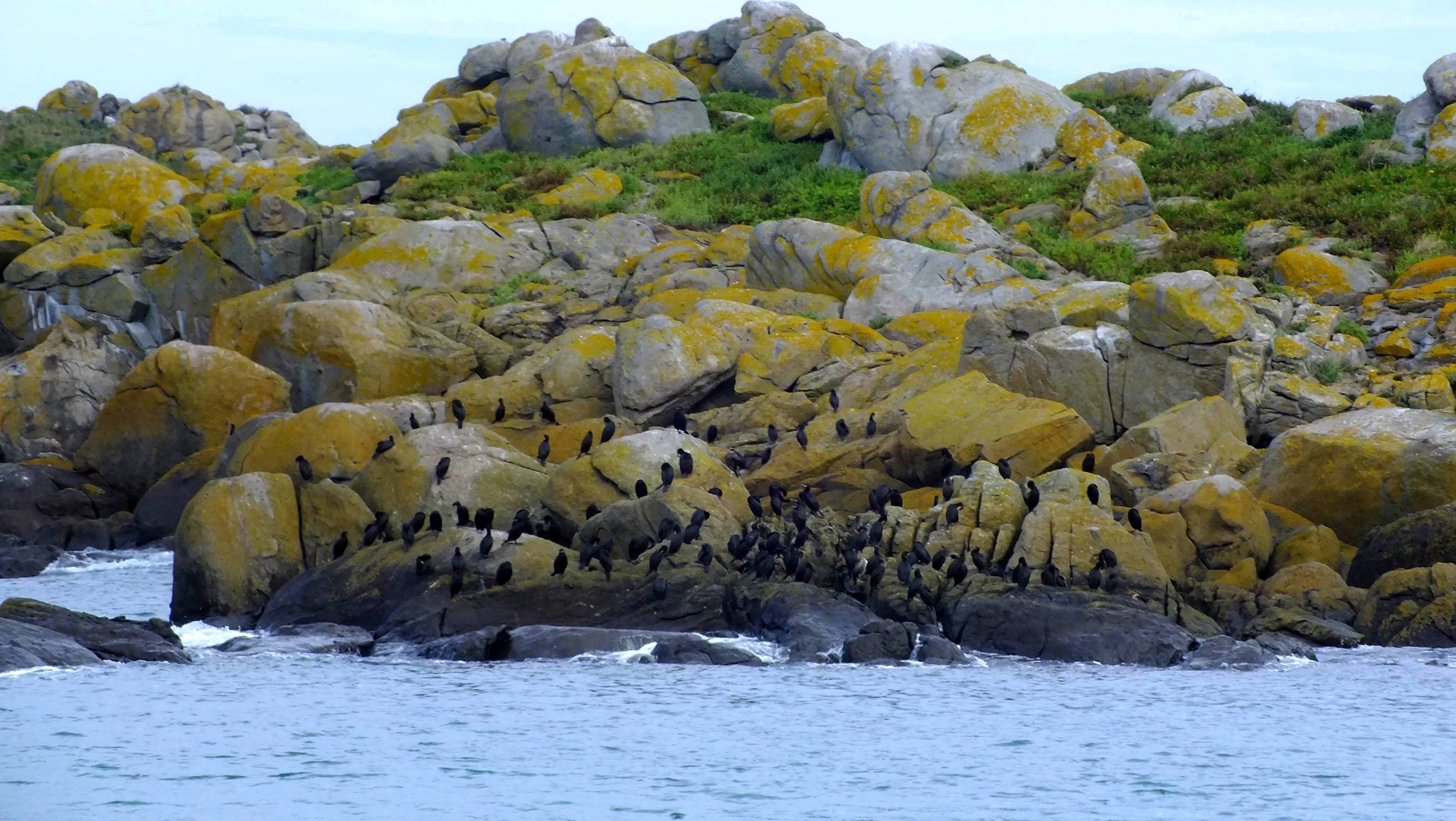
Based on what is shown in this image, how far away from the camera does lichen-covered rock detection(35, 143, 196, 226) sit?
1775 inches

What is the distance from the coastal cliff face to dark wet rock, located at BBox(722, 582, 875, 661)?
7 cm

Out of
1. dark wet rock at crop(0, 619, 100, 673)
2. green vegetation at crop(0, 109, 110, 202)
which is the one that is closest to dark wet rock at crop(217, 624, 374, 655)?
dark wet rock at crop(0, 619, 100, 673)

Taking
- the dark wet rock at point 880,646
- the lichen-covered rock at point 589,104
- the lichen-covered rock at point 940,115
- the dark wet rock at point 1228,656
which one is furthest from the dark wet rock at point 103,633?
the lichen-covered rock at point 589,104

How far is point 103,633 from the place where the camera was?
18.8m

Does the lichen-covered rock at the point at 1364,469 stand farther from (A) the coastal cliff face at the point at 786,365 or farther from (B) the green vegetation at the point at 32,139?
(B) the green vegetation at the point at 32,139

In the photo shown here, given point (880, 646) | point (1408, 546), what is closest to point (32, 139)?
point (880, 646)

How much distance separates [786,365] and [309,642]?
1162 cm

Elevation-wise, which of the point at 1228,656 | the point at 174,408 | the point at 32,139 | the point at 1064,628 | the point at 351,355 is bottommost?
the point at 1228,656

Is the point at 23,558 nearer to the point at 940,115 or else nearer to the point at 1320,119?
the point at 940,115

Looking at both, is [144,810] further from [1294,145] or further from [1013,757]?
[1294,145]

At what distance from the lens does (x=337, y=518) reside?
72.1ft

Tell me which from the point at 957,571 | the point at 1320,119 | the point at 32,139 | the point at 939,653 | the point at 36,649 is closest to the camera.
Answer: the point at 36,649

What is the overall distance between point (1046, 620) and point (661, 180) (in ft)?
88.5

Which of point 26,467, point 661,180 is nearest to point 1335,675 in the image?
point 26,467
